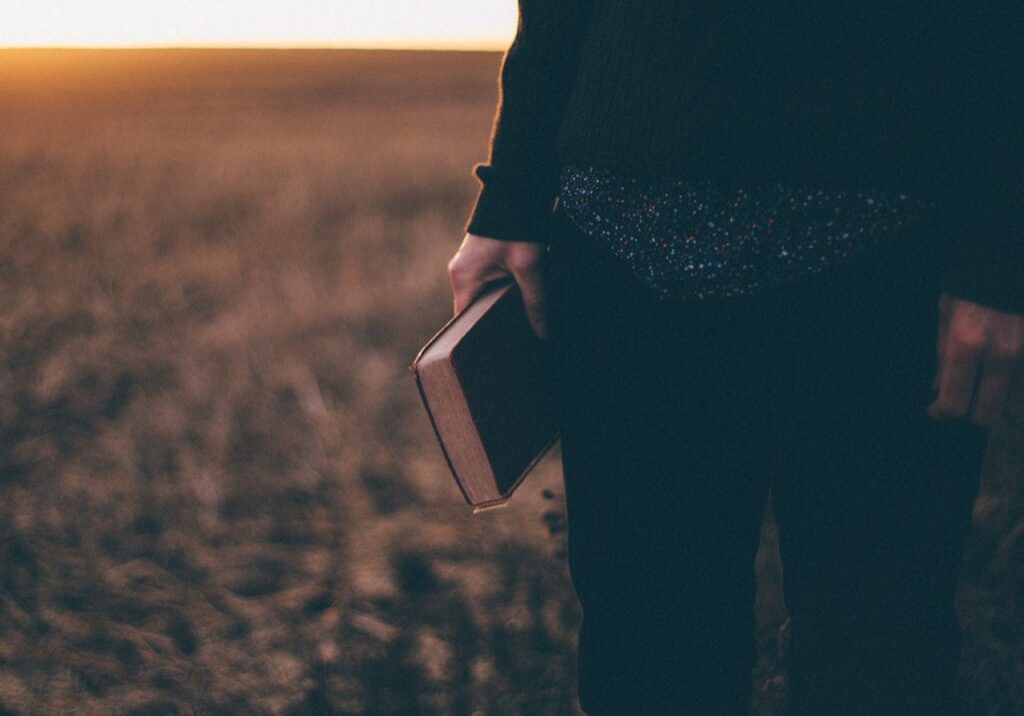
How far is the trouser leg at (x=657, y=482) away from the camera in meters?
0.79

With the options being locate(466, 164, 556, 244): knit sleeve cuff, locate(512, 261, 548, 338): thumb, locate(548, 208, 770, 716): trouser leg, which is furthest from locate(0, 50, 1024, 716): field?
locate(466, 164, 556, 244): knit sleeve cuff

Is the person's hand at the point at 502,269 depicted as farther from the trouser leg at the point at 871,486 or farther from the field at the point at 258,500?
the field at the point at 258,500

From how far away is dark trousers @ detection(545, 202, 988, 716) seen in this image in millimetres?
745

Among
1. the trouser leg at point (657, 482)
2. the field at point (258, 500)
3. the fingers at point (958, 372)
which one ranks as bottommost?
the field at point (258, 500)

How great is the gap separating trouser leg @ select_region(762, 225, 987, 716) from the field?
74cm

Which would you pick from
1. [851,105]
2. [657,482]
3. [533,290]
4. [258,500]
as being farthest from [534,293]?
[258,500]

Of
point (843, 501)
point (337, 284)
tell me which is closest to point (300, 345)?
point (337, 284)

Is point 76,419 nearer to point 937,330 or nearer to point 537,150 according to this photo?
point 537,150

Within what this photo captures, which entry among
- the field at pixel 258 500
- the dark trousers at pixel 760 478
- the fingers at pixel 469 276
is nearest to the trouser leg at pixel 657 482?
the dark trousers at pixel 760 478

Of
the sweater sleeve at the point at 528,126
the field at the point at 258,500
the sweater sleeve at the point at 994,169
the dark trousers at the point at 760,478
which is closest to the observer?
the sweater sleeve at the point at 994,169

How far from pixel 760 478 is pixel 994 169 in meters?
0.38

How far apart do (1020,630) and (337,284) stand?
10.9ft

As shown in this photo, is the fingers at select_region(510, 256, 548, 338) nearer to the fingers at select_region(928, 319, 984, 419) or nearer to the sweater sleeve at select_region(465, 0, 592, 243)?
the sweater sleeve at select_region(465, 0, 592, 243)

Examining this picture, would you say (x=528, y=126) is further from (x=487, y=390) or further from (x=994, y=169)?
(x=994, y=169)
